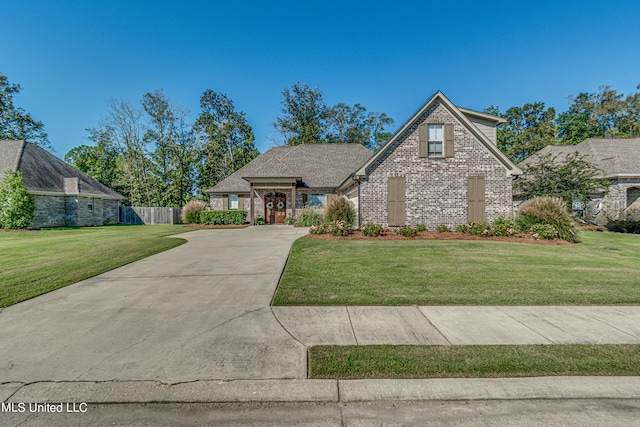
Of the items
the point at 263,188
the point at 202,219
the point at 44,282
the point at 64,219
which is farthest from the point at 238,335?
the point at 64,219

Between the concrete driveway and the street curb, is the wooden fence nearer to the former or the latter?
the concrete driveway

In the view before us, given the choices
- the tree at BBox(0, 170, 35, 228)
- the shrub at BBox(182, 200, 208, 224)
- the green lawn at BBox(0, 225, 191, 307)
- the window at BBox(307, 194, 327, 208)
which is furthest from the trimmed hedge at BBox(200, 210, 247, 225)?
the tree at BBox(0, 170, 35, 228)

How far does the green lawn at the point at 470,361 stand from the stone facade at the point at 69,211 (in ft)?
91.0

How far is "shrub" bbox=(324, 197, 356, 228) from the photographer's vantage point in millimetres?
14188

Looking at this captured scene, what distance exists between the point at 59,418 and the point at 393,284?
205 inches

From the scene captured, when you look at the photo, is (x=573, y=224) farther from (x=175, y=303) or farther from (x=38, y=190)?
(x=38, y=190)

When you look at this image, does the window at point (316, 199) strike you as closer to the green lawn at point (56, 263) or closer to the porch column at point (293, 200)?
the porch column at point (293, 200)

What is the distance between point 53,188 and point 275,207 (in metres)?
17.3

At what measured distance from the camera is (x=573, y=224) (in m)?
11.8

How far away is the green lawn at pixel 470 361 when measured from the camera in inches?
114

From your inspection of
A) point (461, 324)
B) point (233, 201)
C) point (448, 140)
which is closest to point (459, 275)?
point (461, 324)

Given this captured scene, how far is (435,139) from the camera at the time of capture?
15.2 meters

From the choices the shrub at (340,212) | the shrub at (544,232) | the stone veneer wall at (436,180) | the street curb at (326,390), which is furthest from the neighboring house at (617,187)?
the street curb at (326,390)

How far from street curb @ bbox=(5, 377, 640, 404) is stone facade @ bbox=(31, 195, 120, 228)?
2604 cm
